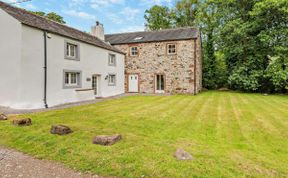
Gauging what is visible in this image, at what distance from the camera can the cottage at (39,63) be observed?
9133mm

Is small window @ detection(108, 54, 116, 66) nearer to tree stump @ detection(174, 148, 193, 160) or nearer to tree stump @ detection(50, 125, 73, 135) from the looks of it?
tree stump @ detection(50, 125, 73, 135)

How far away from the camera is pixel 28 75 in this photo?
9367 mm

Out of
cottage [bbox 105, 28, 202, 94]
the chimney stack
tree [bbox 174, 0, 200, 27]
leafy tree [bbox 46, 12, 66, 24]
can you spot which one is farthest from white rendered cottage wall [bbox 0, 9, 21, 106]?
tree [bbox 174, 0, 200, 27]

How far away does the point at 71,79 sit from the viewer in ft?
40.8

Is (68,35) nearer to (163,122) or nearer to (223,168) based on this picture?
(163,122)

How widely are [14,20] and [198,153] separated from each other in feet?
34.0

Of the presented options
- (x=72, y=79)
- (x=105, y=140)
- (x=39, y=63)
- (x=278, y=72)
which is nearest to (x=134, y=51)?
(x=72, y=79)

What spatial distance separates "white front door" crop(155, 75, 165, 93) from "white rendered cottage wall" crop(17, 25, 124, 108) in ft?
21.0

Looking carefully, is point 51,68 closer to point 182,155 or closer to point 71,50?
point 71,50

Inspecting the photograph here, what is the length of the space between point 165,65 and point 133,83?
13.2ft

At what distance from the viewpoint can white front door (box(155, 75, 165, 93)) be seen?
19.1m

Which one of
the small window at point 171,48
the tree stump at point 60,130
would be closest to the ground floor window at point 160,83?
the small window at point 171,48

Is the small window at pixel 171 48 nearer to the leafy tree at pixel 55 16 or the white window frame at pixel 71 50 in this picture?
the white window frame at pixel 71 50

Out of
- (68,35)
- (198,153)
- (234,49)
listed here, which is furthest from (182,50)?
(198,153)
